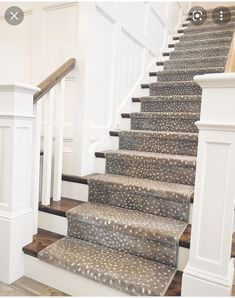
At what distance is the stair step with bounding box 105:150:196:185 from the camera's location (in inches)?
69.2

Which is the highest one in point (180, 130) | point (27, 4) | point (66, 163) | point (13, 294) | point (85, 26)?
point (27, 4)

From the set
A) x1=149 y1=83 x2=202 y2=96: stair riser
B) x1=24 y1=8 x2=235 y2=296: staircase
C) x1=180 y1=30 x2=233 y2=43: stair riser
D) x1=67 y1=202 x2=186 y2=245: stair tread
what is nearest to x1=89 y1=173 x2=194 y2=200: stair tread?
x1=24 y1=8 x2=235 y2=296: staircase

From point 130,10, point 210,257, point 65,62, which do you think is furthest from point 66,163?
point 130,10

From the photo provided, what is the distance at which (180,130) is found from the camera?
2.24 metres

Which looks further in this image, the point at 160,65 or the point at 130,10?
the point at 160,65

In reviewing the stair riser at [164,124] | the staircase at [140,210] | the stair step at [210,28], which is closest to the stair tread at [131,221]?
the staircase at [140,210]

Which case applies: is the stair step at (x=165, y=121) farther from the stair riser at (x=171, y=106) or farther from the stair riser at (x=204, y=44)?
the stair riser at (x=204, y=44)

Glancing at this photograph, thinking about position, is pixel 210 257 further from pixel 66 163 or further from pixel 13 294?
pixel 66 163

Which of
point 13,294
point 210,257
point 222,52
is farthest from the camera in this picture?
point 222,52

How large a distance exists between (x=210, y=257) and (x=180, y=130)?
4.27 ft

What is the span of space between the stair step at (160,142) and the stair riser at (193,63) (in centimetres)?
132

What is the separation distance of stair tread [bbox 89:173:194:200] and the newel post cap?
0.70 meters

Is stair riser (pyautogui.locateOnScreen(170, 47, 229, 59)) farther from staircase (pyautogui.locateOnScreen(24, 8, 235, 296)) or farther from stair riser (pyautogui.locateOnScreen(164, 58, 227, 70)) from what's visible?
staircase (pyautogui.locateOnScreen(24, 8, 235, 296))

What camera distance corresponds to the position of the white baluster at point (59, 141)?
5.83 feet
